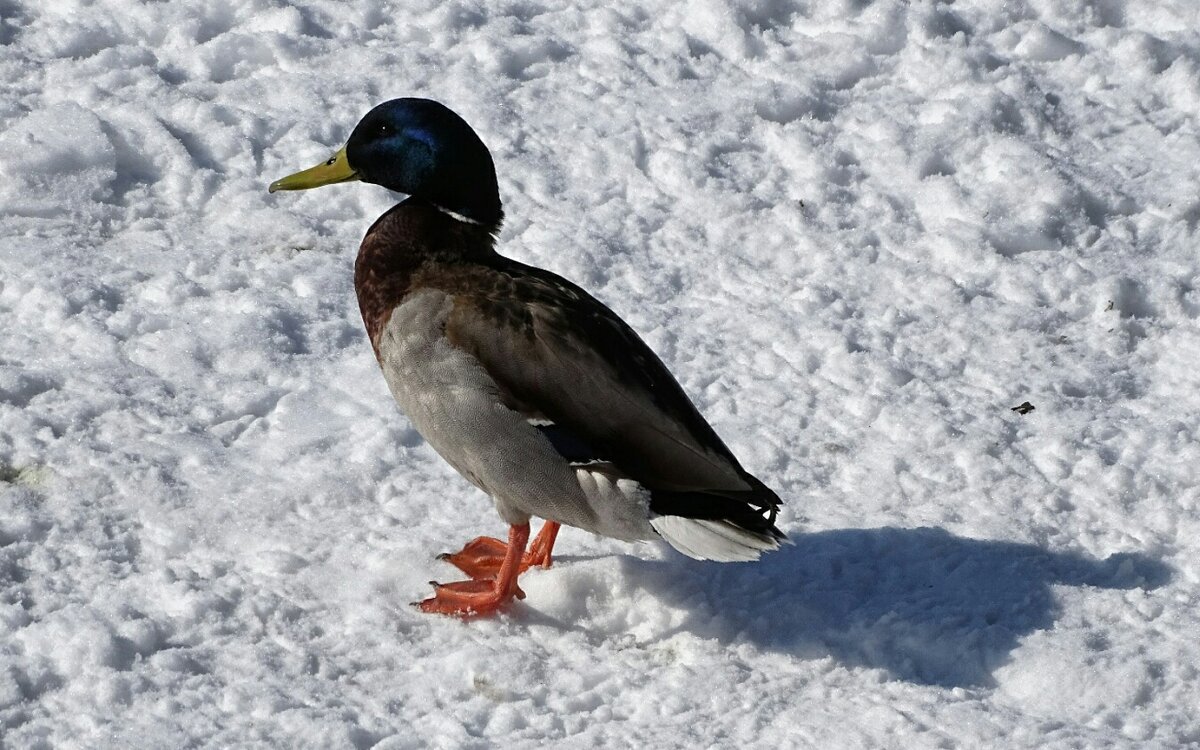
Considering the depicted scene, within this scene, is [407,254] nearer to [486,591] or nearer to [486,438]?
[486,438]

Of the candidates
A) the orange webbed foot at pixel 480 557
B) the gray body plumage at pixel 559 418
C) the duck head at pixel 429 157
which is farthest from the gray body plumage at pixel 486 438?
the duck head at pixel 429 157

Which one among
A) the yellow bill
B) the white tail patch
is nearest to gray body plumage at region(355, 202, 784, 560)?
the white tail patch

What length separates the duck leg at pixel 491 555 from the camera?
4.32 m

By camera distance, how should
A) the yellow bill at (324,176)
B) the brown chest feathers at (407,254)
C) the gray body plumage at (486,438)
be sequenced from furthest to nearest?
1. the yellow bill at (324,176)
2. the brown chest feathers at (407,254)
3. the gray body plumage at (486,438)

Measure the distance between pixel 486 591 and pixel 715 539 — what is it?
2.34ft

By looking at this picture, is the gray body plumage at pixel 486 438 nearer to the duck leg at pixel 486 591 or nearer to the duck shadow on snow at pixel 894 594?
the duck leg at pixel 486 591

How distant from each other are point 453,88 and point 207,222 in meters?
1.30

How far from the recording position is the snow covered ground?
12.6ft

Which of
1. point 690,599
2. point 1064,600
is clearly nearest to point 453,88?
point 690,599

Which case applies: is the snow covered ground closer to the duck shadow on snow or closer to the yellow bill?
the duck shadow on snow

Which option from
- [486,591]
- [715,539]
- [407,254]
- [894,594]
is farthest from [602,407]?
[894,594]

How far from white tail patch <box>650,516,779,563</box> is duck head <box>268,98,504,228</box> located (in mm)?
1106

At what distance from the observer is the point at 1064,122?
650 cm

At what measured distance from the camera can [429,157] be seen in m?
4.31
